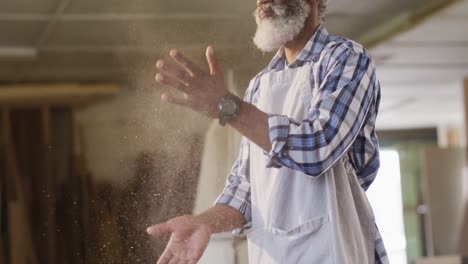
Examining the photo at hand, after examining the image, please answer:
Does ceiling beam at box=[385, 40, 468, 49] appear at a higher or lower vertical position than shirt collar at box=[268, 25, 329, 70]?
higher

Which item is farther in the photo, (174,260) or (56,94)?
(56,94)

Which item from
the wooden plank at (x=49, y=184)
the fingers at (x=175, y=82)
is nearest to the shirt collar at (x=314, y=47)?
the fingers at (x=175, y=82)

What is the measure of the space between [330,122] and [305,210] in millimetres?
75

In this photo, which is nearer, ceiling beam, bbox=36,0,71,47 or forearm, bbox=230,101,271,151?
forearm, bbox=230,101,271,151

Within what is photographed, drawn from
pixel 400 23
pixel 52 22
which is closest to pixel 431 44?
pixel 400 23

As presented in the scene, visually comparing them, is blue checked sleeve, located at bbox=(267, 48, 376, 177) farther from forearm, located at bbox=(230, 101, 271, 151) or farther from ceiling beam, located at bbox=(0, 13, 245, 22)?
ceiling beam, located at bbox=(0, 13, 245, 22)

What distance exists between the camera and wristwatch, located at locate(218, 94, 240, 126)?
45cm

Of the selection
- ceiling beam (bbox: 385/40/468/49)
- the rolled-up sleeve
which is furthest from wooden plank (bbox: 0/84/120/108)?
ceiling beam (bbox: 385/40/468/49)

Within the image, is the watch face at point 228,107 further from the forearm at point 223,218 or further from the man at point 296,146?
the forearm at point 223,218

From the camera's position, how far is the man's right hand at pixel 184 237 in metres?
0.52

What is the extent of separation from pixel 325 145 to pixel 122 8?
1.00 ft

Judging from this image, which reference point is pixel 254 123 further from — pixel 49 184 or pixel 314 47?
pixel 49 184

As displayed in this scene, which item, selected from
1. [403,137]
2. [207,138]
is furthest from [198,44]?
[403,137]

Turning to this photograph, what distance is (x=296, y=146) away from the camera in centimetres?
45
